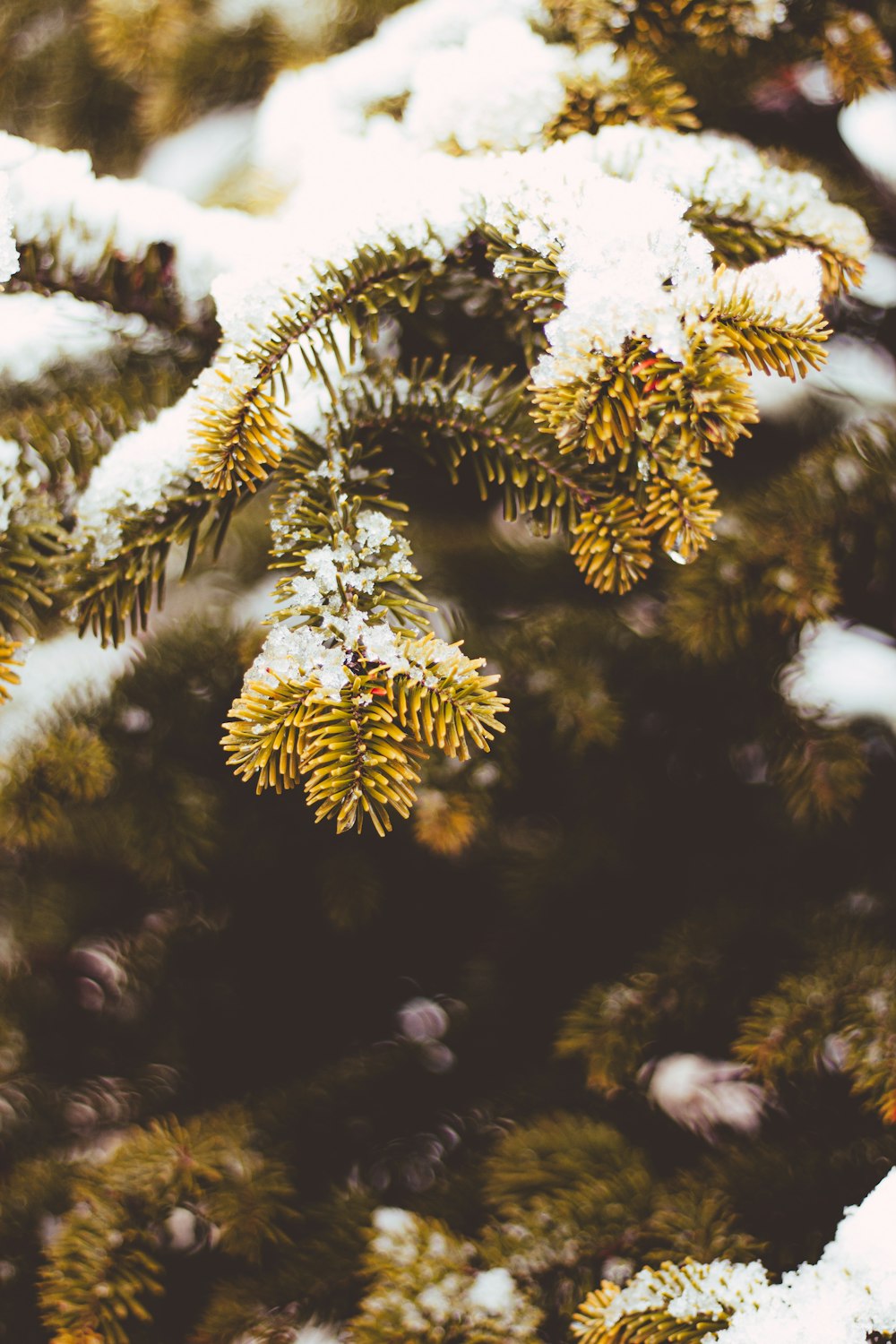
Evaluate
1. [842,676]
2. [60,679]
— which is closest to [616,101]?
[842,676]

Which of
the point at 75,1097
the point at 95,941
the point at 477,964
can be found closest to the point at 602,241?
the point at 477,964

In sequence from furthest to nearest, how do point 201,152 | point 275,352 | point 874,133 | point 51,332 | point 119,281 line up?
1. point 201,152
2. point 874,133
3. point 51,332
4. point 119,281
5. point 275,352

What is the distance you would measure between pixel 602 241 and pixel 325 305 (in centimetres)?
22

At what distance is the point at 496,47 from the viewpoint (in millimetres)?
744

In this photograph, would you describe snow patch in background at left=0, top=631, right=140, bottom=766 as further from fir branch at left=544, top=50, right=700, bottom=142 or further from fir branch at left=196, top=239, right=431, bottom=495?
fir branch at left=544, top=50, right=700, bottom=142

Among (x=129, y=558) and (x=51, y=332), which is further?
(x=51, y=332)

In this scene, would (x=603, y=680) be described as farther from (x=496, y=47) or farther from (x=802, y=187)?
(x=496, y=47)

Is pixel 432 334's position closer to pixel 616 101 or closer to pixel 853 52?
pixel 616 101

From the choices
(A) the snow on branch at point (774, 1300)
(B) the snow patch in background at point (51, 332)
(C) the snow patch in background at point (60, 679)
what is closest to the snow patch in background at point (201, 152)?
(B) the snow patch in background at point (51, 332)

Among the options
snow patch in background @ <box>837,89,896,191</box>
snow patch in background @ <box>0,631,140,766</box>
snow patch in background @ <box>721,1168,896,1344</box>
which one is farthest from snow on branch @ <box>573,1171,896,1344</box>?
snow patch in background @ <box>837,89,896,191</box>

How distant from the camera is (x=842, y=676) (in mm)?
1203

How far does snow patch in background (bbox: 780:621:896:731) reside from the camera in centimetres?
116

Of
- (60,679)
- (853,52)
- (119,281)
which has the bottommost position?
(60,679)

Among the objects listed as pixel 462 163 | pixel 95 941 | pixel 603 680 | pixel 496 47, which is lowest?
pixel 95 941
